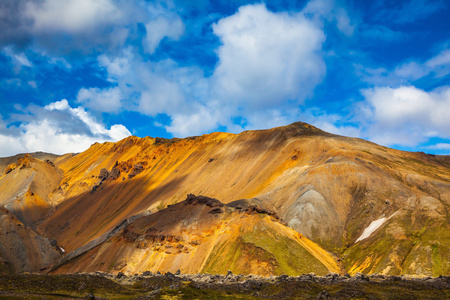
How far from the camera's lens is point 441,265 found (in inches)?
1909

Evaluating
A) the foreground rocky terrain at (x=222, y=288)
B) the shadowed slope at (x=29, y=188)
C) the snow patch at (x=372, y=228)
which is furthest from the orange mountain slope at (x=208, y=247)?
the shadowed slope at (x=29, y=188)

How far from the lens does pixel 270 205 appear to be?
80.3 meters

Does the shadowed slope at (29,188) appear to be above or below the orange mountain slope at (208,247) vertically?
above

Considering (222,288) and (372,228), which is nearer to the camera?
(222,288)

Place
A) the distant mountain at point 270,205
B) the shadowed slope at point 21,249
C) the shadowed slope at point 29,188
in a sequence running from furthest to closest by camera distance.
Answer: the shadowed slope at point 29,188 → the shadowed slope at point 21,249 → the distant mountain at point 270,205

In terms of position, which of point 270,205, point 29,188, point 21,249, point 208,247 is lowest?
point 21,249

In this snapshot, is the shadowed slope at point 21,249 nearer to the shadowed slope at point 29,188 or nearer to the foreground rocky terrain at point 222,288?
the shadowed slope at point 29,188

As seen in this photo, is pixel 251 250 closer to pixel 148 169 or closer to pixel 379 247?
pixel 379 247

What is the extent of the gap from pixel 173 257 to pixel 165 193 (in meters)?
64.2

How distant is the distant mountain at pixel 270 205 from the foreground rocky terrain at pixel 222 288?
12.4 metres

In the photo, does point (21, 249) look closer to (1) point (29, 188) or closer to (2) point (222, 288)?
(1) point (29, 188)

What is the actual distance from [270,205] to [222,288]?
1849 inches

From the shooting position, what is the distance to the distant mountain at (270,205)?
53656 mm

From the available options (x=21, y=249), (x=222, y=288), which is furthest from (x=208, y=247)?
Answer: (x=21, y=249)
